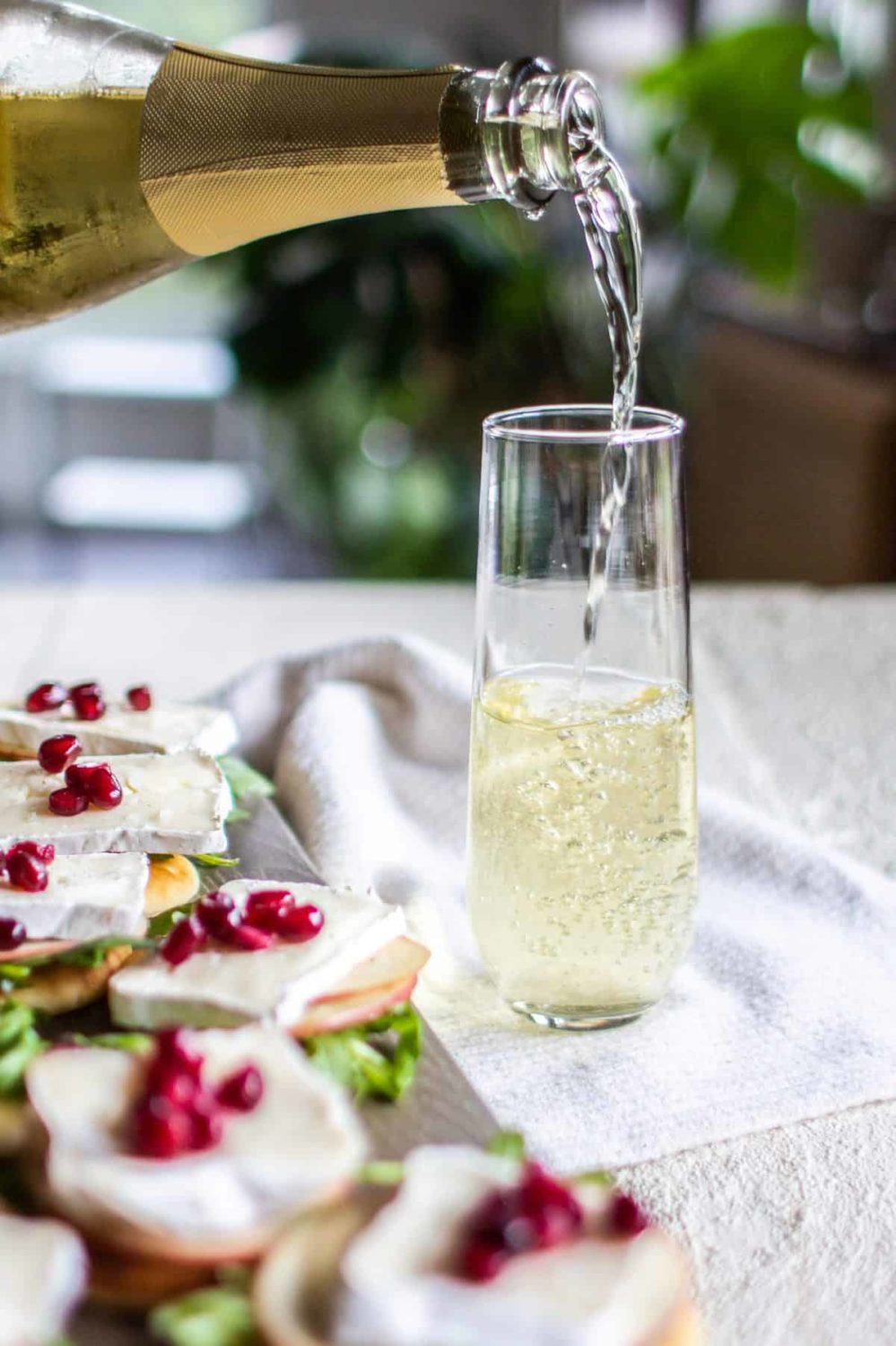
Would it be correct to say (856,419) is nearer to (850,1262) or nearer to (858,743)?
(858,743)

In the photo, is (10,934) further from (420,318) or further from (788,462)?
(788,462)

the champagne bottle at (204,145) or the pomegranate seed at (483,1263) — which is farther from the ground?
the champagne bottle at (204,145)

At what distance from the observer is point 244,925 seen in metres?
0.81

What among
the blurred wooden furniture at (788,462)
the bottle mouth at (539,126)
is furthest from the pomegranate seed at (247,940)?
the blurred wooden furniture at (788,462)

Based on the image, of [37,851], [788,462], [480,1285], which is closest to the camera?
[480,1285]

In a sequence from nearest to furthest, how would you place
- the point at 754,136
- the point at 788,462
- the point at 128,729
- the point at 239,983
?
1. the point at 239,983
2. the point at 128,729
3. the point at 754,136
4. the point at 788,462

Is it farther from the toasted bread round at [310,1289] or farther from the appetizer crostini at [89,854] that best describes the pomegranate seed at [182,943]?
the toasted bread round at [310,1289]

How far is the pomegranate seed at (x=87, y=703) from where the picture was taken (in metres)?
1.12

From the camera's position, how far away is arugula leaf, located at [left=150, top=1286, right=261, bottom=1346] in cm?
56

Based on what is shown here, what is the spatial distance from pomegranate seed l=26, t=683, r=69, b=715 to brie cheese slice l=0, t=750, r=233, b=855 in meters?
0.09

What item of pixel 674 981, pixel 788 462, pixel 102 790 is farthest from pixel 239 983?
pixel 788 462

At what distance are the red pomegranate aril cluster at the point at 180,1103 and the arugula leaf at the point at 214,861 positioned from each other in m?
0.31

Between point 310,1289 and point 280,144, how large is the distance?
69cm

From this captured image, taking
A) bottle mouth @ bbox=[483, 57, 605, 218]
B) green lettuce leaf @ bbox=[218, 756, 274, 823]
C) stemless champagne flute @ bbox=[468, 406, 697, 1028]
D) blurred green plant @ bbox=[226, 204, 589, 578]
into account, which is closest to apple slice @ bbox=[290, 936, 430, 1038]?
stemless champagne flute @ bbox=[468, 406, 697, 1028]
